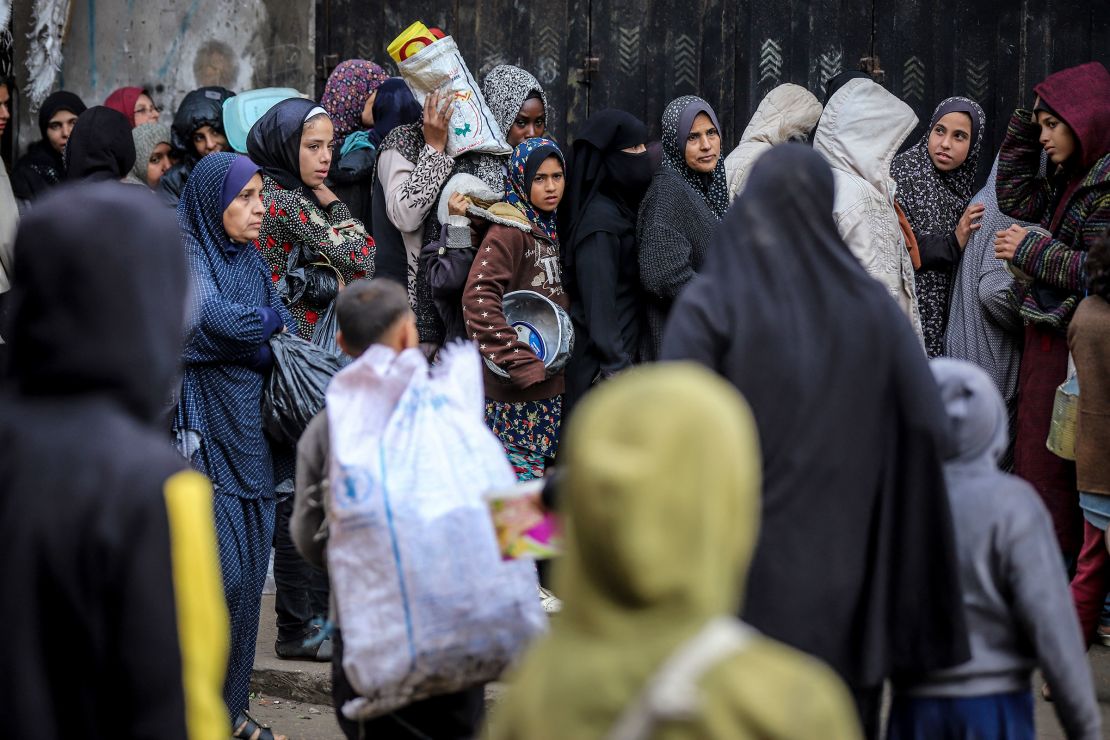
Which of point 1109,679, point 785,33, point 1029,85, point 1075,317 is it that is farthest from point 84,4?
point 1109,679

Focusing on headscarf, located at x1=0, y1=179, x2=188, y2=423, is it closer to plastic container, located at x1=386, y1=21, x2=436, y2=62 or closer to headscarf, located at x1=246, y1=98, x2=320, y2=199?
headscarf, located at x1=246, y1=98, x2=320, y2=199

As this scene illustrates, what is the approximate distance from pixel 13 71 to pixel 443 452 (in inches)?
207

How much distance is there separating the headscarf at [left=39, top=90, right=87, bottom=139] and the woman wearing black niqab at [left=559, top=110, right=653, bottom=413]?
2729mm

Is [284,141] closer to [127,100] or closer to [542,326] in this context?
[542,326]

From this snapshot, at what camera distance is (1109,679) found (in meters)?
5.14

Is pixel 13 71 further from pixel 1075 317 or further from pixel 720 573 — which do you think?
pixel 720 573

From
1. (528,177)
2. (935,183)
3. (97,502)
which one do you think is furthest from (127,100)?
(97,502)

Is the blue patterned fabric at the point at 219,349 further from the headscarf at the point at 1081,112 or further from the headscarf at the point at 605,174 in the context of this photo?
the headscarf at the point at 1081,112

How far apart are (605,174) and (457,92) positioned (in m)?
0.78

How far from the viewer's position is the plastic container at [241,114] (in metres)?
6.46

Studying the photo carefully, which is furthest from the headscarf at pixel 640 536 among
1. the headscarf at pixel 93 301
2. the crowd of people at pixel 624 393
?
the headscarf at pixel 93 301

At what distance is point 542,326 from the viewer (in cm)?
555

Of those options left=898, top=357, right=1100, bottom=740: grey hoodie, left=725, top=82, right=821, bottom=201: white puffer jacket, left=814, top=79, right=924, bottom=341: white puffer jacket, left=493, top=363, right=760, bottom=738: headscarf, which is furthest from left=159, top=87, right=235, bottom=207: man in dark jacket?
left=493, top=363, right=760, bottom=738: headscarf

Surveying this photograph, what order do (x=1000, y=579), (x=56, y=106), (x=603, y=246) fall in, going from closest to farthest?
(x=1000, y=579) < (x=603, y=246) < (x=56, y=106)
